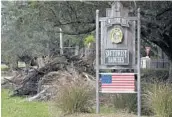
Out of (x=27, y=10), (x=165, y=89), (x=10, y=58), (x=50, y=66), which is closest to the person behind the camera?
(x=165, y=89)

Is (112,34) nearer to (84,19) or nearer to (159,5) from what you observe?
(159,5)

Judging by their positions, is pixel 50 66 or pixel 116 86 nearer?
pixel 116 86

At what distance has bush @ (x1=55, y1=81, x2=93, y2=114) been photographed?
10.1 metres

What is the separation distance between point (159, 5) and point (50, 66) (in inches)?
240

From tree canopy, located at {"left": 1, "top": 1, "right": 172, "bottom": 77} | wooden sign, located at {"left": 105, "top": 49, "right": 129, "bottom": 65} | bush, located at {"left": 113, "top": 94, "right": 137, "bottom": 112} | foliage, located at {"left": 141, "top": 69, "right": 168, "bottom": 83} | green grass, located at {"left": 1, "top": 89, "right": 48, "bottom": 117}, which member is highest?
tree canopy, located at {"left": 1, "top": 1, "right": 172, "bottom": 77}

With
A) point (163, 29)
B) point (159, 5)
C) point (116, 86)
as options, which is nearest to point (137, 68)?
point (116, 86)

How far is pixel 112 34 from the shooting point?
408 inches

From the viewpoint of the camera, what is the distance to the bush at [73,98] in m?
10.1

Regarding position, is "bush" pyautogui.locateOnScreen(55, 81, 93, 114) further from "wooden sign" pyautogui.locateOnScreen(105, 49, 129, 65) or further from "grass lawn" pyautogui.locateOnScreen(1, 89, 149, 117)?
"wooden sign" pyautogui.locateOnScreen(105, 49, 129, 65)

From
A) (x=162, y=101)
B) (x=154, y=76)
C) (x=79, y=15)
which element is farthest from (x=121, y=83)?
(x=154, y=76)

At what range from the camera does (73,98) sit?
10.1 metres

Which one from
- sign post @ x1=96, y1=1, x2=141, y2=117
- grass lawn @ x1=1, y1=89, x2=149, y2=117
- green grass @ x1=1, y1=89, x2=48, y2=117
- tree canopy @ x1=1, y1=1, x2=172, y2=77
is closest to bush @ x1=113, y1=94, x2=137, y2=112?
grass lawn @ x1=1, y1=89, x2=149, y2=117

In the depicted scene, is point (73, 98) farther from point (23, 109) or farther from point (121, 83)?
point (23, 109)

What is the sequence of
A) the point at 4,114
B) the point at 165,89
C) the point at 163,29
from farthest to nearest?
1. the point at 163,29
2. the point at 4,114
3. the point at 165,89
